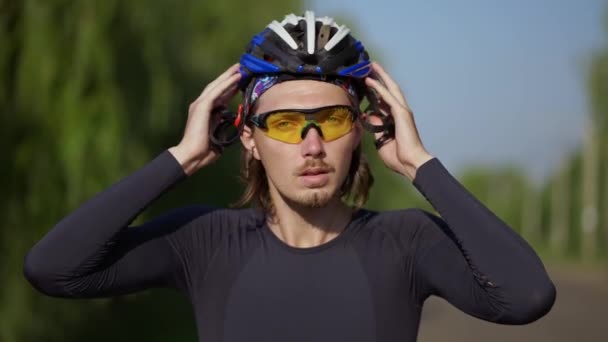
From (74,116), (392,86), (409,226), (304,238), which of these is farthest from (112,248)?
(74,116)

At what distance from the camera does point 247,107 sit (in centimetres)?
363

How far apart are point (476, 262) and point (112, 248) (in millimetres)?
1268

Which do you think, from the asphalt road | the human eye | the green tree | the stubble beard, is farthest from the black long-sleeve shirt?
the asphalt road

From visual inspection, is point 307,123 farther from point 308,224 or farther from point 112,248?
point 112,248

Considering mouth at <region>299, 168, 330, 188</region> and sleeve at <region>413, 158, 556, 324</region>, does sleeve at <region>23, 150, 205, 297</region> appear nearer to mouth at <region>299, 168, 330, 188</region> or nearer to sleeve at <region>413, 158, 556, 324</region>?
mouth at <region>299, 168, 330, 188</region>

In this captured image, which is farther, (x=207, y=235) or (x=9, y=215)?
(x=9, y=215)

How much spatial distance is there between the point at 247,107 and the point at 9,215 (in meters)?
4.33

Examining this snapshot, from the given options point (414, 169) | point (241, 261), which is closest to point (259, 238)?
point (241, 261)

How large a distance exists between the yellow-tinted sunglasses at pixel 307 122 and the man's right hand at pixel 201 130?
221 mm

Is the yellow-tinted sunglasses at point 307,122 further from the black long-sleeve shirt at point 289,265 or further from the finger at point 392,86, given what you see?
the black long-sleeve shirt at point 289,265

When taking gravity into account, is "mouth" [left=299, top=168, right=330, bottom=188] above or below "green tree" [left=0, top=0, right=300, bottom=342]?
above

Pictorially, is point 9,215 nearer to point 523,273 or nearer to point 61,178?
point 61,178

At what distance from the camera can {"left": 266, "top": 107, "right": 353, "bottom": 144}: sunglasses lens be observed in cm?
345

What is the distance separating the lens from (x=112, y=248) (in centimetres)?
337
